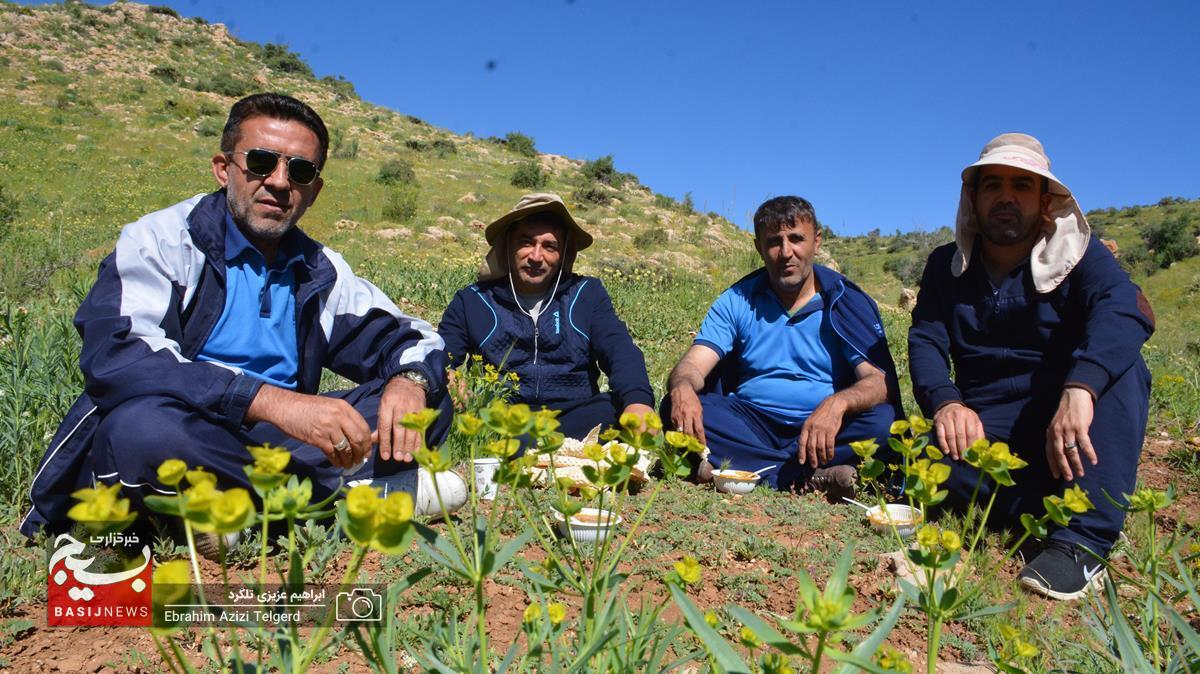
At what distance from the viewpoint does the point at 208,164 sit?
60.4 ft

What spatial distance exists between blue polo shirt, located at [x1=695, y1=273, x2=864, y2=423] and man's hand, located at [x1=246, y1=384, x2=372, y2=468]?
2.17 metres

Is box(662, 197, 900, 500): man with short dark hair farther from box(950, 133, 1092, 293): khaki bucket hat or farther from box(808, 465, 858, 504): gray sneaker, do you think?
box(950, 133, 1092, 293): khaki bucket hat

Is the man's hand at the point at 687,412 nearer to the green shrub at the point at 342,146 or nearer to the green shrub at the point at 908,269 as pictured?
the green shrub at the point at 908,269

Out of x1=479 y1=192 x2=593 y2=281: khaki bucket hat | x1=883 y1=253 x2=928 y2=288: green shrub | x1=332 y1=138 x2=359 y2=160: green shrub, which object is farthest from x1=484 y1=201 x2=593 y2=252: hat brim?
x1=332 y1=138 x2=359 y2=160: green shrub

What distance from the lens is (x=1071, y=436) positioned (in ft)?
7.56

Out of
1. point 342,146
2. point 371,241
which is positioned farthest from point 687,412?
point 342,146

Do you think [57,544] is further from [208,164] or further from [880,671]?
[208,164]

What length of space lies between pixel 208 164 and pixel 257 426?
18910 mm

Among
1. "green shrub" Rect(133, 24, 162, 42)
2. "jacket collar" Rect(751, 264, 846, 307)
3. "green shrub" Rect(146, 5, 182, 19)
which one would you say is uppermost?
"green shrub" Rect(146, 5, 182, 19)

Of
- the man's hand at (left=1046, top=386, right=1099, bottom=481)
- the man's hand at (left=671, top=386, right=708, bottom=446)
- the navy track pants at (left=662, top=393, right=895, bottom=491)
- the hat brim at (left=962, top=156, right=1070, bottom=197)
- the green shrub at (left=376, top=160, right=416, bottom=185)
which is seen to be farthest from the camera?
the green shrub at (left=376, top=160, right=416, bottom=185)

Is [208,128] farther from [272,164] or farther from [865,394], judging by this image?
[865,394]

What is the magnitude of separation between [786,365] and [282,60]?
137 ft

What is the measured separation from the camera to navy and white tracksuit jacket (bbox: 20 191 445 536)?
1970mm

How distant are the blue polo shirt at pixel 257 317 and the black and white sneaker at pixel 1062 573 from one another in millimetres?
2429
